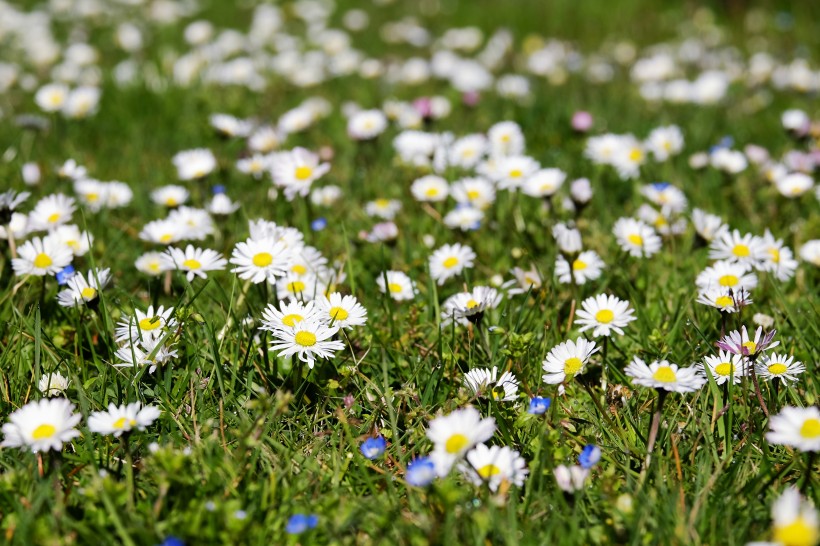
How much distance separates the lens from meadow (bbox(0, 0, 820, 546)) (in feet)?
5.44

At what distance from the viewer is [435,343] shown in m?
2.28

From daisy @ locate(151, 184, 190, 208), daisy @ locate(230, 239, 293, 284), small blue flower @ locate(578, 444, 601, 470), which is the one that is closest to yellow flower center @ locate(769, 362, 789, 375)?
small blue flower @ locate(578, 444, 601, 470)

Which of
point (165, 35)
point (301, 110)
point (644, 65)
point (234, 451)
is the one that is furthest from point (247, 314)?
point (165, 35)

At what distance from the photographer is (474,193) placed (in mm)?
3197

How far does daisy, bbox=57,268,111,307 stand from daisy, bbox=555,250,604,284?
138cm

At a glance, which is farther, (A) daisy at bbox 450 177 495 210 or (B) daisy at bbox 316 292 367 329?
(A) daisy at bbox 450 177 495 210

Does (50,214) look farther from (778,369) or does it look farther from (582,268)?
(778,369)

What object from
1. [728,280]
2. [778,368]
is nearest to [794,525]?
[778,368]

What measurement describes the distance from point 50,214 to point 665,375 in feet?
6.64

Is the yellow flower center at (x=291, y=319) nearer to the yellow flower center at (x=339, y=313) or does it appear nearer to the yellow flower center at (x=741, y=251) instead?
the yellow flower center at (x=339, y=313)

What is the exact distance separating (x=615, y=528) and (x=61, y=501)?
1.14m

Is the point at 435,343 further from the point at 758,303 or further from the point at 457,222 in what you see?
the point at 758,303

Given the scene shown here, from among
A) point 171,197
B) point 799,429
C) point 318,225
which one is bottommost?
point 799,429

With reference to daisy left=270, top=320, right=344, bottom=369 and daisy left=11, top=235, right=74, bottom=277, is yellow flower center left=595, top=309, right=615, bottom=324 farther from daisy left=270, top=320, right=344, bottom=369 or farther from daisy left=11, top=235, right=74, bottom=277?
daisy left=11, top=235, right=74, bottom=277
